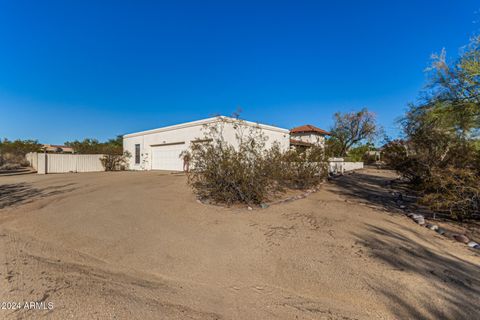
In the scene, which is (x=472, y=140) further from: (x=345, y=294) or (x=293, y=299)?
(x=293, y=299)

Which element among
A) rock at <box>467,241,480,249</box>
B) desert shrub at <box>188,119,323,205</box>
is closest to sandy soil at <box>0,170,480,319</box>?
rock at <box>467,241,480,249</box>

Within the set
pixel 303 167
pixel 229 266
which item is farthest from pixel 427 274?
pixel 303 167

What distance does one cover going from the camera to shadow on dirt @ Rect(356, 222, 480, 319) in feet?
6.96

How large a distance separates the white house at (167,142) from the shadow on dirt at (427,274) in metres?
9.68

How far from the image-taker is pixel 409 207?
21.0ft

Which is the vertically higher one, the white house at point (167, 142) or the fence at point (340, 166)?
the white house at point (167, 142)

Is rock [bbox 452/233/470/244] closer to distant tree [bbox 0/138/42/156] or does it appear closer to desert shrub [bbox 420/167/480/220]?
desert shrub [bbox 420/167/480/220]

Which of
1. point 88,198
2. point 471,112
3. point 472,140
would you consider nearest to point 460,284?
point 471,112

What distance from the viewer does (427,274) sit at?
9.04ft

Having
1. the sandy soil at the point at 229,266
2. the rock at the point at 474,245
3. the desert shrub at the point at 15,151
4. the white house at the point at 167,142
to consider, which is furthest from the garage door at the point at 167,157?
the desert shrub at the point at 15,151

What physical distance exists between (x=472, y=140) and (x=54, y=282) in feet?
35.8

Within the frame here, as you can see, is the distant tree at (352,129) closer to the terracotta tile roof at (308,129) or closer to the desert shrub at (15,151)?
the terracotta tile roof at (308,129)

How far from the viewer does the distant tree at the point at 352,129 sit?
91.5 feet

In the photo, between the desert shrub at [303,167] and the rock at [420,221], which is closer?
the rock at [420,221]
